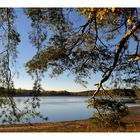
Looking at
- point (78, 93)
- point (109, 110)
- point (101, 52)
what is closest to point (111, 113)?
point (109, 110)

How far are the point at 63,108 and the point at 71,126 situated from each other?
0.18 m

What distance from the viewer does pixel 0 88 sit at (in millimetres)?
9195

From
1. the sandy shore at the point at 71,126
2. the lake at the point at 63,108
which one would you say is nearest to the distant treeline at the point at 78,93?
the lake at the point at 63,108

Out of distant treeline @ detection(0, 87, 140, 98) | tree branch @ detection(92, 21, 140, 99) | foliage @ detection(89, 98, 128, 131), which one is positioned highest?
tree branch @ detection(92, 21, 140, 99)

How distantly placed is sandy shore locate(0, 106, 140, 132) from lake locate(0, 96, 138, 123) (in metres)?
0.04

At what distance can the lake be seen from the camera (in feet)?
29.8

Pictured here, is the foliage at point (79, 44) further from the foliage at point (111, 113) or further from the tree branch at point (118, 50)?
the foliage at point (111, 113)

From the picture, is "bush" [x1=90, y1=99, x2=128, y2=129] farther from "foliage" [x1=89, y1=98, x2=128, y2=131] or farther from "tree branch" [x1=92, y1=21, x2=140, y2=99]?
"tree branch" [x1=92, y1=21, x2=140, y2=99]

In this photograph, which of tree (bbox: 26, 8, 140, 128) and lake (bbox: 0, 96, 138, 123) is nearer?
lake (bbox: 0, 96, 138, 123)

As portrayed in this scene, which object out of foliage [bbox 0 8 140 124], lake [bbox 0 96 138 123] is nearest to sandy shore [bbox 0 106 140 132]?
lake [bbox 0 96 138 123]

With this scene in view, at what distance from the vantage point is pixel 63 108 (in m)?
9.14

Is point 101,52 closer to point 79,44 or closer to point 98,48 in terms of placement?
point 98,48
